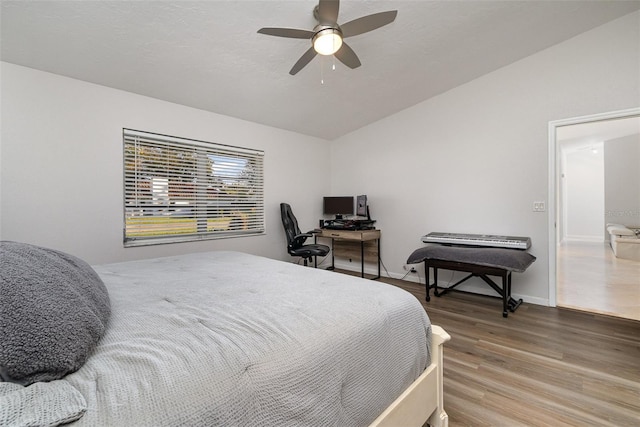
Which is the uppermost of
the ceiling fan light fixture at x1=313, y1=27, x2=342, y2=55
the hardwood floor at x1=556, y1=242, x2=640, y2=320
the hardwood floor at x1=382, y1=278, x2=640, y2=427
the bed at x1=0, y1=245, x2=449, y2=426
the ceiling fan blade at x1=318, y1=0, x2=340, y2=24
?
the ceiling fan blade at x1=318, y1=0, x2=340, y2=24

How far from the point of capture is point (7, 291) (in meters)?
0.70

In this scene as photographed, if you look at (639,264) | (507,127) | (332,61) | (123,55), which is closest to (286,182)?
(332,61)

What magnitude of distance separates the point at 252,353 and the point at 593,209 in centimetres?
972

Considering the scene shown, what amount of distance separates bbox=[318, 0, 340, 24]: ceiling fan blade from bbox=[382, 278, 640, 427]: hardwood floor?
2.54 meters

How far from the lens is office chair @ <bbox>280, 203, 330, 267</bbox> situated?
12.4 feet

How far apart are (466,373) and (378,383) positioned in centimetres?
121

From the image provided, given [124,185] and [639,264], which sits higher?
[124,185]

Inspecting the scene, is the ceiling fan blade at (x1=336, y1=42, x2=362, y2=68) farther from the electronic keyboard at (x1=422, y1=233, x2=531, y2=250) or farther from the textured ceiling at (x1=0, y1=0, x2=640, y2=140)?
the electronic keyboard at (x1=422, y1=233, x2=531, y2=250)

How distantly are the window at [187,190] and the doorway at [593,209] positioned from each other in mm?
3668

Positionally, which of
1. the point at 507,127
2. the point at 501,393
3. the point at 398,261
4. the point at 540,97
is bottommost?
the point at 501,393

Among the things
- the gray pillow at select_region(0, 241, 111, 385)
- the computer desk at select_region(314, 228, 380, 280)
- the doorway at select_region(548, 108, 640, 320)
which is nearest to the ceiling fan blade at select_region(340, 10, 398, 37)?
the gray pillow at select_region(0, 241, 111, 385)

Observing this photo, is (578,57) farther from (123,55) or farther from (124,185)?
(124,185)

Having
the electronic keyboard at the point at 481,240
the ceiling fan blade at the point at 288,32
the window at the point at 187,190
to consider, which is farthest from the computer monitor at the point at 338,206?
the ceiling fan blade at the point at 288,32

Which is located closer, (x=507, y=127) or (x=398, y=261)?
(x=507, y=127)
